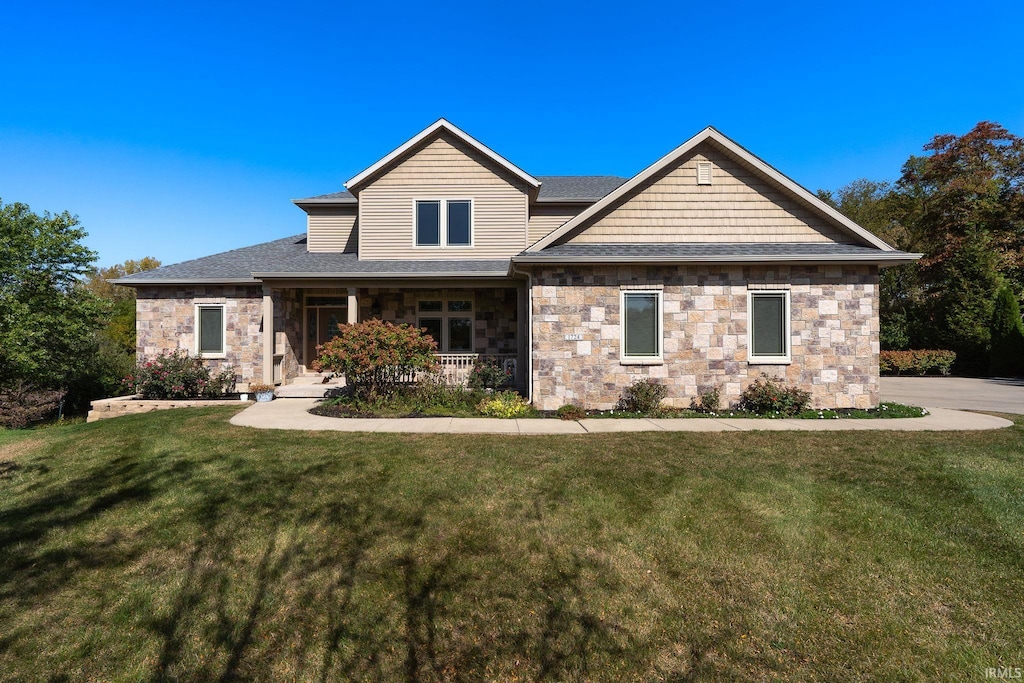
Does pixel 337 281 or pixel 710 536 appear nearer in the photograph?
pixel 710 536

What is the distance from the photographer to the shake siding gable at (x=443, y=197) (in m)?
14.9

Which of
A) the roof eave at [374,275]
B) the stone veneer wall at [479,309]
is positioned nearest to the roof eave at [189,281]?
the roof eave at [374,275]

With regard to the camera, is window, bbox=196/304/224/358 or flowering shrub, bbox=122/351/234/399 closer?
flowering shrub, bbox=122/351/234/399

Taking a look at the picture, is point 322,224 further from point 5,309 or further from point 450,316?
point 5,309

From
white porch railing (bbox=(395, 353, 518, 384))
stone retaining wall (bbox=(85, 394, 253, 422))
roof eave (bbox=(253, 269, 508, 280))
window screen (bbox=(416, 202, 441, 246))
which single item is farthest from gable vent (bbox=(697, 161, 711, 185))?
stone retaining wall (bbox=(85, 394, 253, 422))

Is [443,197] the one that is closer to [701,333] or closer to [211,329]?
[211,329]

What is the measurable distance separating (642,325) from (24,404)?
16893mm

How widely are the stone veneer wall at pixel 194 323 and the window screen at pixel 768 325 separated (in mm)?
13850

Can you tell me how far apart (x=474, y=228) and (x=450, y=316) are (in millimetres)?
2985

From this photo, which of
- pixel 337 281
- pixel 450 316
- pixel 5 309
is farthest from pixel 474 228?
pixel 5 309

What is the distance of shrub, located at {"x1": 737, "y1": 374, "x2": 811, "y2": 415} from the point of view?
10.2 meters

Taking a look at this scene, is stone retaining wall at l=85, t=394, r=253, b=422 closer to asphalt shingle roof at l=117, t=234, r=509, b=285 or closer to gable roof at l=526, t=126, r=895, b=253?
asphalt shingle roof at l=117, t=234, r=509, b=285

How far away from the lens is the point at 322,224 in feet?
52.7

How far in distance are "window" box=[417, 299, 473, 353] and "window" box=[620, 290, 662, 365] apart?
19.7 feet
